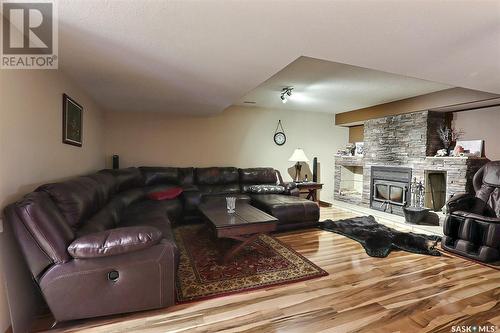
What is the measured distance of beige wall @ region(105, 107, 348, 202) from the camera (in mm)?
4882

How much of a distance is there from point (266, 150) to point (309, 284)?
152 inches

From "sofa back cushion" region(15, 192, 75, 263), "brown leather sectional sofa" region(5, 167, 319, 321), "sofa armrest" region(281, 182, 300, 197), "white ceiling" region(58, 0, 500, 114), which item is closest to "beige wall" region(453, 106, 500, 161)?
"white ceiling" region(58, 0, 500, 114)

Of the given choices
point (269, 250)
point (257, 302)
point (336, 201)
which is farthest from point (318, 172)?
point (257, 302)

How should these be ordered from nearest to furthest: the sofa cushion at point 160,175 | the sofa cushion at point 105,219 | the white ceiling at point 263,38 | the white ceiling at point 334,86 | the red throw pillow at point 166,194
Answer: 1. the white ceiling at point 263,38
2. the sofa cushion at point 105,219
3. the white ceiling at point 334,86
4. the red throw pillow at point 166,194
5. the sofa cushion at point 160,175

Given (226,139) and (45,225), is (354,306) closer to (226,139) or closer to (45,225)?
(45,225)

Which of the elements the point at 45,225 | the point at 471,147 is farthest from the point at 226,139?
the point at 471,147

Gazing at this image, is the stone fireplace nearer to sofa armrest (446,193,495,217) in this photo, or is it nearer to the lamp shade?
sofa armrest (446,193,495,217)

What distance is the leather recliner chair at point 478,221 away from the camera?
2.77 m

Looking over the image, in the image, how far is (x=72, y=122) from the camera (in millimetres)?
2820

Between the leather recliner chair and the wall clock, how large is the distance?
346cm

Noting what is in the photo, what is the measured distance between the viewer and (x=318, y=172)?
20.5ft

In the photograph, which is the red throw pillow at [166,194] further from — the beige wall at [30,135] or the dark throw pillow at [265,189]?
the dark throw pillow at [265,189]

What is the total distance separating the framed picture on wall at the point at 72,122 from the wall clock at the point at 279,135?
3.92 m

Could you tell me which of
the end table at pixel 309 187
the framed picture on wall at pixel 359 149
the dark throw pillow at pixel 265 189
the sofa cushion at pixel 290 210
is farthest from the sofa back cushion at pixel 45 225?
the framed picture on wall at pixel 359 149
